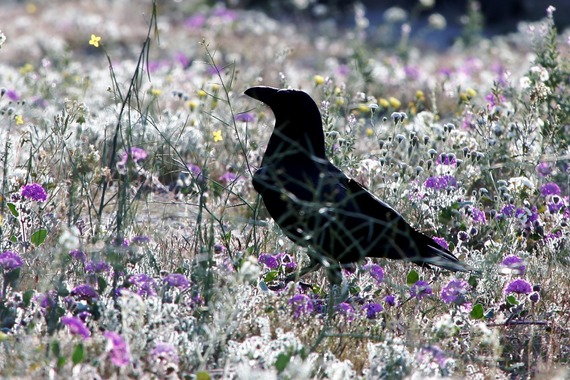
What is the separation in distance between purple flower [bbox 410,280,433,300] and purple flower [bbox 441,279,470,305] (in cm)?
7

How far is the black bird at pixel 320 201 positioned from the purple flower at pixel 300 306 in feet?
0.83

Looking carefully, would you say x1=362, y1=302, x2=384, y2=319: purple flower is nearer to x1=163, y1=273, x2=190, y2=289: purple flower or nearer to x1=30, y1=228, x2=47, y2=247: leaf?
x1=163, y1=273, x2=190, y2=289: purple flower

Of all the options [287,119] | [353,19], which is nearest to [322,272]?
[287,119]

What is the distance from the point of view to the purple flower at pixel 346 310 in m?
3.38

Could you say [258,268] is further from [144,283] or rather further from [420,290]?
[420,290]

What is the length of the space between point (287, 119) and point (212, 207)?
0.93m

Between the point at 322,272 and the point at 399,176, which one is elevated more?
the point at 399,176

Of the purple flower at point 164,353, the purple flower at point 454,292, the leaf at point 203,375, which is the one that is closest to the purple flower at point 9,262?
the purple flower at point 164,353

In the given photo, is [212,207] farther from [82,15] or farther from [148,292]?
[82,15]

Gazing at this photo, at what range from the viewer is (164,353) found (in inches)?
112

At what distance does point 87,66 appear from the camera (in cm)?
1020

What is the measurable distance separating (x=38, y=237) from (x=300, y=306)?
43.4 inches

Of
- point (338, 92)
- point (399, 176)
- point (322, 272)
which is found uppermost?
point (338, 92)

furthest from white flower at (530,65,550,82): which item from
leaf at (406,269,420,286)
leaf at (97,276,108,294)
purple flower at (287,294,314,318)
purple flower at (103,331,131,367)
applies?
purple flower at (103,331,131,367)
